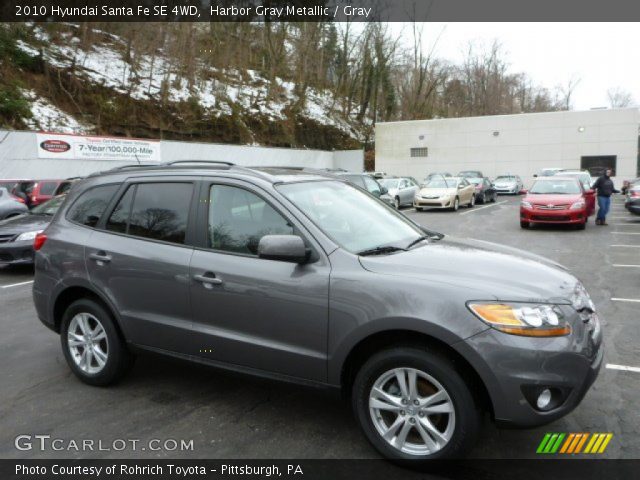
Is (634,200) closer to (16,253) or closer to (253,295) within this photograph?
(253,295)

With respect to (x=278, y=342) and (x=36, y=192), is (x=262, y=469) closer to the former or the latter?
(x=278, y=342)

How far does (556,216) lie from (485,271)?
41.7 feet

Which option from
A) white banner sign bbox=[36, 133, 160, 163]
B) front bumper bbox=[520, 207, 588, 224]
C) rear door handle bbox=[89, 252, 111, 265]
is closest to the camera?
rear door handle bbox=[89, 252, 111, 265]

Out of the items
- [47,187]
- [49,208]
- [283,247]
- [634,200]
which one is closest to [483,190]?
[634,200]

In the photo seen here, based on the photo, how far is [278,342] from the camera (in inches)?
131

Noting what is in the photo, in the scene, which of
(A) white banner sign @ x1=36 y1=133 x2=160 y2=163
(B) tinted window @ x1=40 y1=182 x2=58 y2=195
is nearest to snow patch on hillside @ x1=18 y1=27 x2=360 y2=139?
(A) white banner sign @ x1=36 y1=133 x2=160 y2=163

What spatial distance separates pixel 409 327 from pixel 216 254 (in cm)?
149

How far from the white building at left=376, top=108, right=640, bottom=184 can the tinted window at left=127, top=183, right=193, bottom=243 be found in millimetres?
34307

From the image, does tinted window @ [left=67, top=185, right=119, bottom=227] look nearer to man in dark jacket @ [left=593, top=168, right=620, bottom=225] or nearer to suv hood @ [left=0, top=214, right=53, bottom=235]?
suv hood @ [left=0, top=214, right=53, bottom=235]

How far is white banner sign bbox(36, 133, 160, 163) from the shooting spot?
21.1 meters

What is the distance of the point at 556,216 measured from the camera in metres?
14.5

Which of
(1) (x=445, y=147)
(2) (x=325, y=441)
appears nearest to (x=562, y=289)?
(2) (x=325, y=441)

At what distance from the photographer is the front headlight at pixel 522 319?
2.76 meters

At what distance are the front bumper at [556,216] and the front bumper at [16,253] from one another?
12723 millimetres
